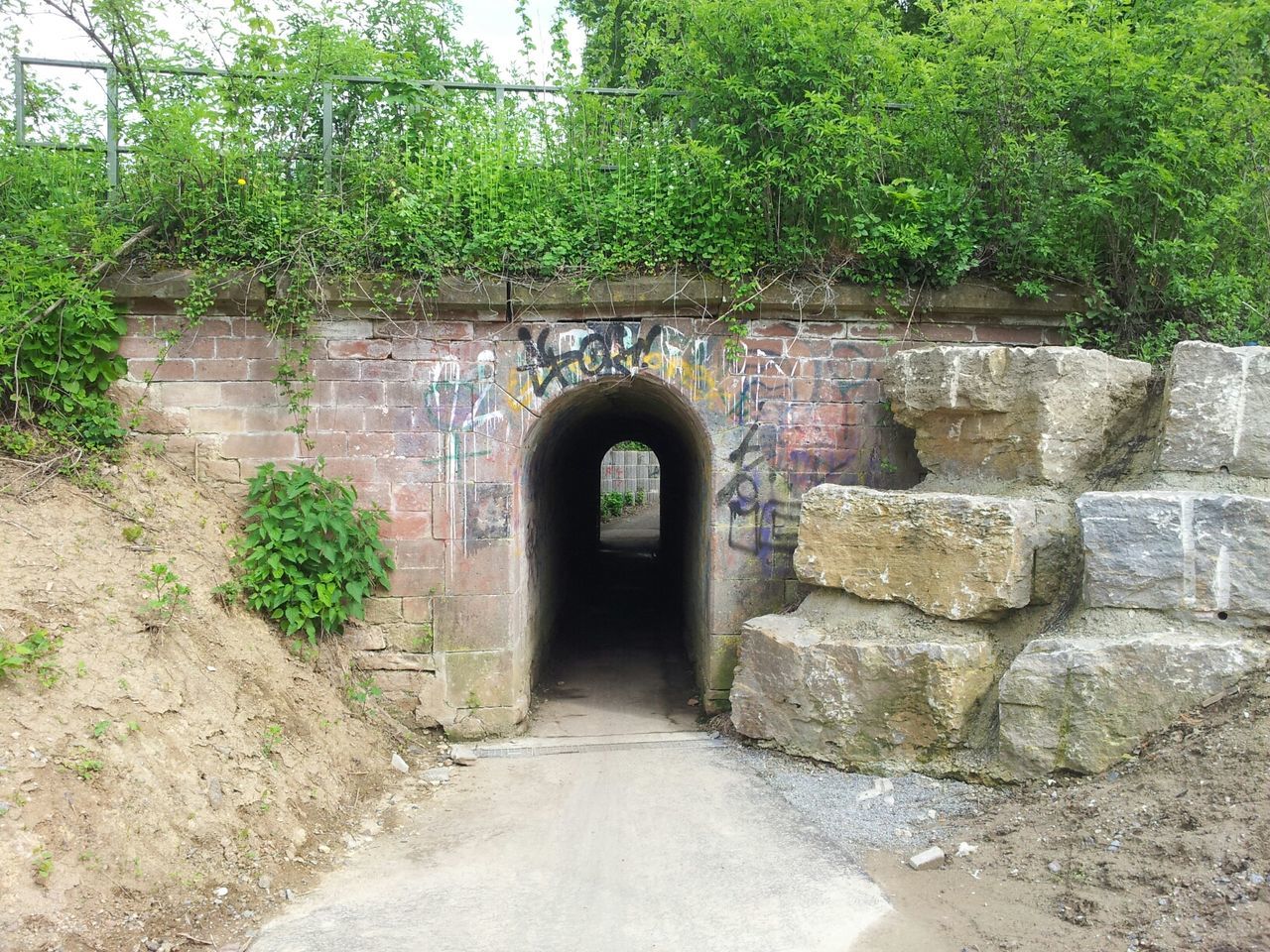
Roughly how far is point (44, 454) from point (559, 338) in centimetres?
356

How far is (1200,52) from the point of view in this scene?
5562 mm

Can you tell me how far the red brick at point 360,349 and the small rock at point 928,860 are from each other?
4.70 metres

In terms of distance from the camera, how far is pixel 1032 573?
4941 mm

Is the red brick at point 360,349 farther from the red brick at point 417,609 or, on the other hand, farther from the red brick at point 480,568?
the red brick at point 417,609

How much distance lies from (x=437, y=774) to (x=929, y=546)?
3623 mm

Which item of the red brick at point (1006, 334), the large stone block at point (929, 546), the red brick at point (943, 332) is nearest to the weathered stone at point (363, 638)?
the large stone block at point (929, 546)

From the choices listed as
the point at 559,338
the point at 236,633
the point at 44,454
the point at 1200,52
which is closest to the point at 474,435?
the point at 559,338

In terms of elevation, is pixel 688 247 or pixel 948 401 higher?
pixel 688 247

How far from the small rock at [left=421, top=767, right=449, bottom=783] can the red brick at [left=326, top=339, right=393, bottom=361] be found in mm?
2974

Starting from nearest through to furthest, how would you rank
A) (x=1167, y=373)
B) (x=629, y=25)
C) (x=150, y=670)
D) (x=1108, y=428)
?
(x=150, y=670)
(x=1167, y=373)
(x=1108, y=428)
(x=629, y=25)

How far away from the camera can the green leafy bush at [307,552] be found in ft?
17.5

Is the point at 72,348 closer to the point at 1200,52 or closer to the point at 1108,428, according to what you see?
the point at 1108,428

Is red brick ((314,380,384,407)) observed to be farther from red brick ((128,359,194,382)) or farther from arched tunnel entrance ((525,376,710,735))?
arched tunnel entrance ((525,376,710,735))

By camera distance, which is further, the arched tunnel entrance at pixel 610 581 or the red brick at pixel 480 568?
the arched tunnel entrance at pixel 610 581
